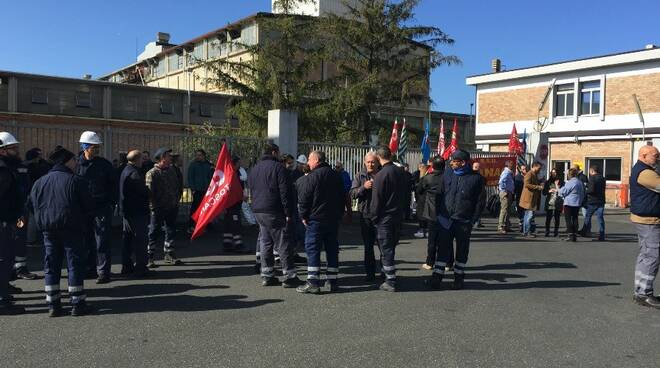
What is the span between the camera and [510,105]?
34000 millimetres

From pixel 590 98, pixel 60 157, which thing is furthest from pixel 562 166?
pixel 60 157

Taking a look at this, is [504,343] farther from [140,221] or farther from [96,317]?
[140,221]

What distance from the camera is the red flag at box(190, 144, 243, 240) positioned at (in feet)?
28.7

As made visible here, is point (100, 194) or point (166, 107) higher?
point (166, 107)

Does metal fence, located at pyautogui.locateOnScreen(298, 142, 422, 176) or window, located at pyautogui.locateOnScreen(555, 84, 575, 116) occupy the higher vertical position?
window, located at pyautogui.locateOnScreen(555, 84, 575, 116)

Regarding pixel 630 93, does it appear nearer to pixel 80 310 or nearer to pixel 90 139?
pixel 90 139

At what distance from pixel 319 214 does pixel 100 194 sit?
123 inches

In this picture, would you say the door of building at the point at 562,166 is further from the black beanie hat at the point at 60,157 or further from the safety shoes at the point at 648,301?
the black beanie hat at the point at 60,157

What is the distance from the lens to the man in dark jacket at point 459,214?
7.48m

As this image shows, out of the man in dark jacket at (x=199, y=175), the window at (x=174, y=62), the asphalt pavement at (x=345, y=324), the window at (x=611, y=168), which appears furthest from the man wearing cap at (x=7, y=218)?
the window at (x=174, y=62)

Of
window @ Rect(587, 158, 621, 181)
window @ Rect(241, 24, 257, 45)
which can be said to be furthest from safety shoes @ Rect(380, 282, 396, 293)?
window @ Rect(241, 24, 257, 45)

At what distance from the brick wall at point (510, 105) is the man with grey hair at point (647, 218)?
88.0ft

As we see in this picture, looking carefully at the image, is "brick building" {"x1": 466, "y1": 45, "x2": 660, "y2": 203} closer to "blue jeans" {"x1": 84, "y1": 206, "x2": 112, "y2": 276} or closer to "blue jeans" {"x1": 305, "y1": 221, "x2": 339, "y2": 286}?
"blue jeans" {"x1": 305, "y1": 221, "x2": 339, "y2": 286}

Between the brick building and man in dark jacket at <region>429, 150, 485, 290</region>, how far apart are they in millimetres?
18694
